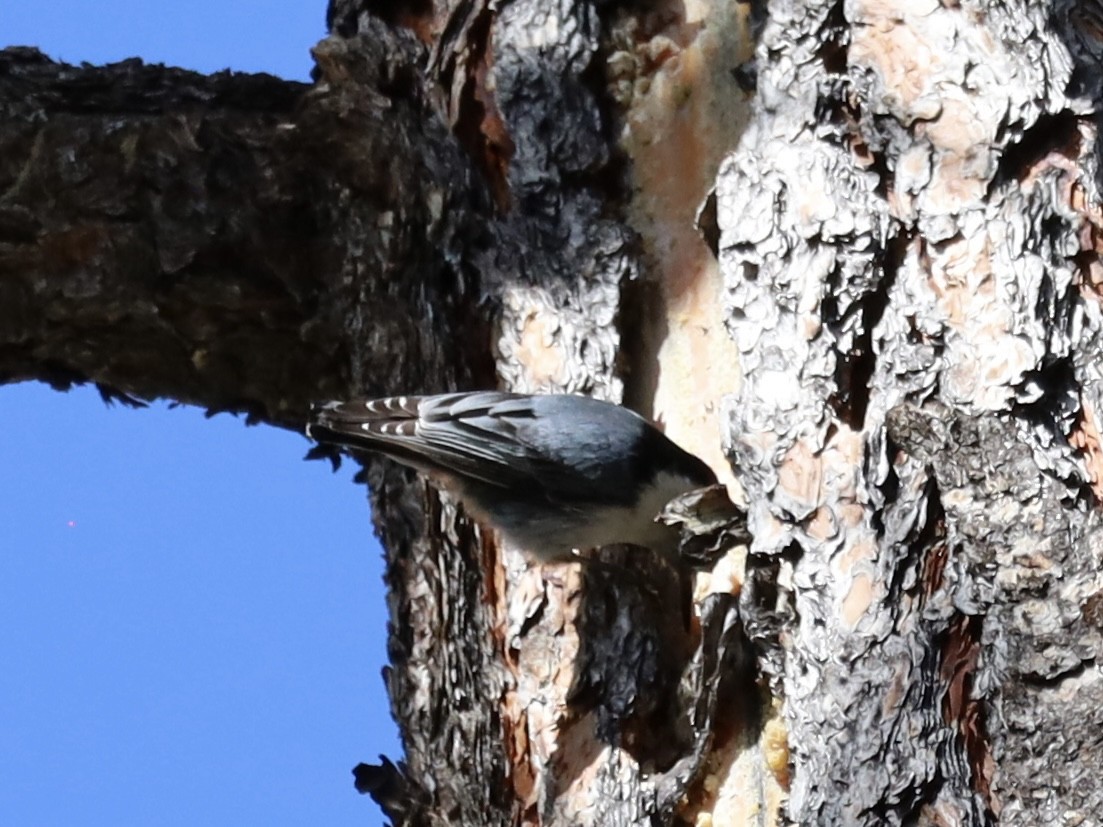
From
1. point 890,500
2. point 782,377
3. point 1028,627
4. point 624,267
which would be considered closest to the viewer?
point 1028,627

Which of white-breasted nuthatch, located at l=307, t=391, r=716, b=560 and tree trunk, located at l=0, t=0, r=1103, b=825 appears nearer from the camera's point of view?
tree trunk, located at l=0, t=0, r=1103, b=825

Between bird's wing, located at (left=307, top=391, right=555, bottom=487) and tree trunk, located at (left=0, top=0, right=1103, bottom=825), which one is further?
bird's wing, located at (left=307, top=391, right=555, bottom=487)

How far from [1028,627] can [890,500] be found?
23 cm

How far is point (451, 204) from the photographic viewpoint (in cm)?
208

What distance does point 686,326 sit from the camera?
2.06 metres

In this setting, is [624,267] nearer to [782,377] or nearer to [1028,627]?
[782,377]

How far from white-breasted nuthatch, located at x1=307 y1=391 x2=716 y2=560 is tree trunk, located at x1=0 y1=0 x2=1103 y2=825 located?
0.05 meters

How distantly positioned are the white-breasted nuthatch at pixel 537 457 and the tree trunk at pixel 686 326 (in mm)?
51

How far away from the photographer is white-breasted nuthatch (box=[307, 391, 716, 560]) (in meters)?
2.00

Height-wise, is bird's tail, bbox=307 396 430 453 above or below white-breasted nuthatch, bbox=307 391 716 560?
above

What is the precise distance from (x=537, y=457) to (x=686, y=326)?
0.27 metres

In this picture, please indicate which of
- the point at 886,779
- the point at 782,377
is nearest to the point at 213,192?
the point at 782,377

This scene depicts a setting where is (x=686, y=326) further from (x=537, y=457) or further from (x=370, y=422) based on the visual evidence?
(x=370, y=422)

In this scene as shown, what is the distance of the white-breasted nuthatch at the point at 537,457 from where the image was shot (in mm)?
1996
